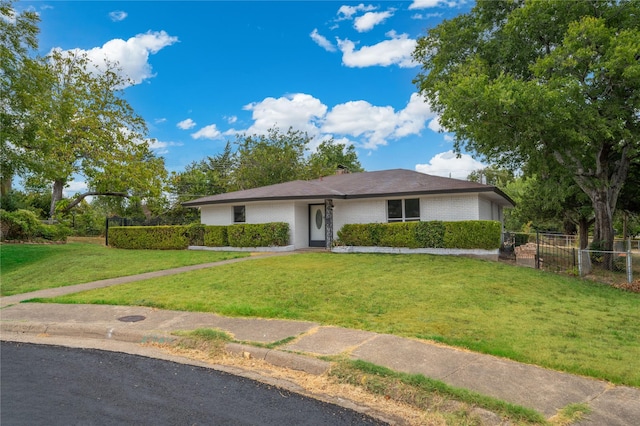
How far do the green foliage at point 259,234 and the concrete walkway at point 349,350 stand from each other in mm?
10873

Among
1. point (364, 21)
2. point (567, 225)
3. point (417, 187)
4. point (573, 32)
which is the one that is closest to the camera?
point (573, 32)

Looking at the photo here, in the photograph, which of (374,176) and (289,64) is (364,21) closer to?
(289,64)

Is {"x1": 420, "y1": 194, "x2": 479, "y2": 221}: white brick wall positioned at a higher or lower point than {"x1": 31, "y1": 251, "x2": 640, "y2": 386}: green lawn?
higher

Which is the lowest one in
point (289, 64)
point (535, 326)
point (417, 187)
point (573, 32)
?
point (535, 326)

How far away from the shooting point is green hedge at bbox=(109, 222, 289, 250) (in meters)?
18.7

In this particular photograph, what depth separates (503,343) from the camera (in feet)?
17.5

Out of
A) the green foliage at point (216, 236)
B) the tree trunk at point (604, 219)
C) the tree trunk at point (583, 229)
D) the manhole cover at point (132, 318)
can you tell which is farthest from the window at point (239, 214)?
the tree trunk at point (583, 229)

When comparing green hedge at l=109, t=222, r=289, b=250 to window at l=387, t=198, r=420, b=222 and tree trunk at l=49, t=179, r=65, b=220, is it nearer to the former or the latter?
window at l=387, t=198, r=420, b=222

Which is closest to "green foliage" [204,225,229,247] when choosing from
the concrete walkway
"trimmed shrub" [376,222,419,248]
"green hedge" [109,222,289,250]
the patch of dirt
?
"green hedge" [109,222,289,250]

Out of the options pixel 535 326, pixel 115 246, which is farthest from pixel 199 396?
pixel 115 246

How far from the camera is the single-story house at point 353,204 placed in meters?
17.1

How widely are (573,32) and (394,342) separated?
1391 cm

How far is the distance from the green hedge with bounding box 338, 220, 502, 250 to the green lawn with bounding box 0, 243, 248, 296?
214 inches

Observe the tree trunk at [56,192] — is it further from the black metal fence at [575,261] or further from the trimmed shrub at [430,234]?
the black metal fence at [575,261]
